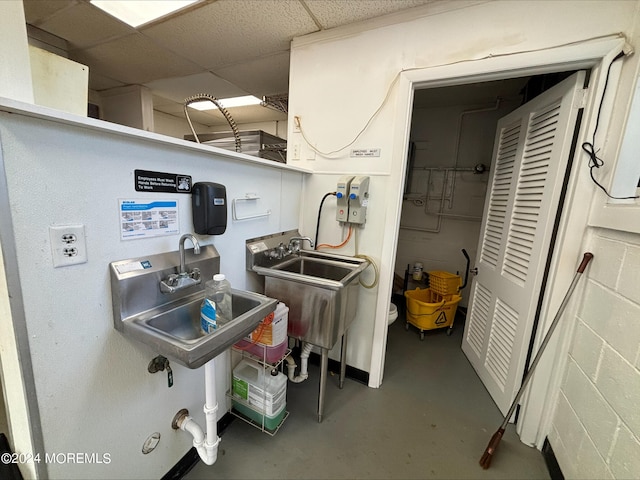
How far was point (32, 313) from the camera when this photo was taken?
70 cm

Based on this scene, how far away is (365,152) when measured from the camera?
1706 mm

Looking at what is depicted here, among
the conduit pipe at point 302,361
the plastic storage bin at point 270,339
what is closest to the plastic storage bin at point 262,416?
the conduit pipe at point 302,361

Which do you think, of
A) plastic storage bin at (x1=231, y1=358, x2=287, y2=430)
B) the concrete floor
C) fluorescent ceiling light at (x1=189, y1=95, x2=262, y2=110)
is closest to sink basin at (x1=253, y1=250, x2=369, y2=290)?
plastic storage bin at (x1=231, y1=358, x2=287, y2=430)

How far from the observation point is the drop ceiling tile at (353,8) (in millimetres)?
1445

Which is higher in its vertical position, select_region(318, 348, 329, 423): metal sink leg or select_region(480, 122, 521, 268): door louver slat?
select_region(480, 122, 521, 268): door louver slat

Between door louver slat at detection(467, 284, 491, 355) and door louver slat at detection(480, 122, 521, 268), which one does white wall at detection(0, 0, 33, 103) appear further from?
door louver slat at detection(467, 284, 491, 355)

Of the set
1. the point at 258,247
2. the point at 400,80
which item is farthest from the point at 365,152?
the point at 258,247

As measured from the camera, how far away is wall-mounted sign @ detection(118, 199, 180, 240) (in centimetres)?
89

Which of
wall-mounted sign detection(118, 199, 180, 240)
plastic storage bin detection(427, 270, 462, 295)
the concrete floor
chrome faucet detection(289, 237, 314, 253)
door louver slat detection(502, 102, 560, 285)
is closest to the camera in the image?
wall-mounted sign detection(118, 199, 180, 240)

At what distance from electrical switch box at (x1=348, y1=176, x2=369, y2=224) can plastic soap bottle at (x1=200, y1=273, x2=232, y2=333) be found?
0.94 meters

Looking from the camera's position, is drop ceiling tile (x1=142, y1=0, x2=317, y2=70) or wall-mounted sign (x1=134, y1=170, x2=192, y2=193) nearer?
wall-mounted sign (x1=134, y1=170, x2=192, y2=193)

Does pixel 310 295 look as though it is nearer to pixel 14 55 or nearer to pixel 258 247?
pixel 258 247

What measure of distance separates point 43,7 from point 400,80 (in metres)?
2.30

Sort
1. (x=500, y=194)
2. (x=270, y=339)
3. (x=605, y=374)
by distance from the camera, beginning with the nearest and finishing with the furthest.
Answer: (x=605, y=374) < (x=270, y=339) < (x=500, y=194)
